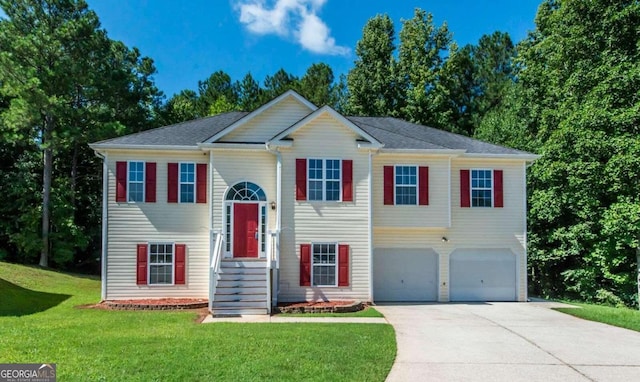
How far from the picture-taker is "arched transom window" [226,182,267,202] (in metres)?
15.4

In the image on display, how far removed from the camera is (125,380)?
6402mm

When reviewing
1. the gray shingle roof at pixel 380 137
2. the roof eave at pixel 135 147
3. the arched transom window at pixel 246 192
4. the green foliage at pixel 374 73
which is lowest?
the arched transom window at pixel 246 192

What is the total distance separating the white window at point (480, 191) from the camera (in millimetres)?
16688

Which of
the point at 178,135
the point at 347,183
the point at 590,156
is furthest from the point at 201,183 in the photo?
the point at 590,156

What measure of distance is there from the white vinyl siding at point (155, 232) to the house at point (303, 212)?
3 centimetres

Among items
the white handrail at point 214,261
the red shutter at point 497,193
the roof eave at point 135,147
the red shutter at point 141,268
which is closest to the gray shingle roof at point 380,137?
the roof eave at point 135,147

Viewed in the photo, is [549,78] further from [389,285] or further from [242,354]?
[242,354]

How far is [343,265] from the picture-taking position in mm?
15086

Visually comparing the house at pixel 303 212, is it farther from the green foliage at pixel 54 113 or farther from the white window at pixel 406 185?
the green foliage at pixel 54 113

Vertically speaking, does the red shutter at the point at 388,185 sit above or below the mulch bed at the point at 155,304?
above

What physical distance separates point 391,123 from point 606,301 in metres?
11.6

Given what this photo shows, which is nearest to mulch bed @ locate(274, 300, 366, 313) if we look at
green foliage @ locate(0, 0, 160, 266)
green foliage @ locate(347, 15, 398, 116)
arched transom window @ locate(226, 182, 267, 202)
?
arched transom window @ locate(226, 182, 267, 202)

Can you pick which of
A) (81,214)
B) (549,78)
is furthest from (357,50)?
(81,214)

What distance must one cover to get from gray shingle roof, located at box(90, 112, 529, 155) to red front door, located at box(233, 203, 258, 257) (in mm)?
2743
